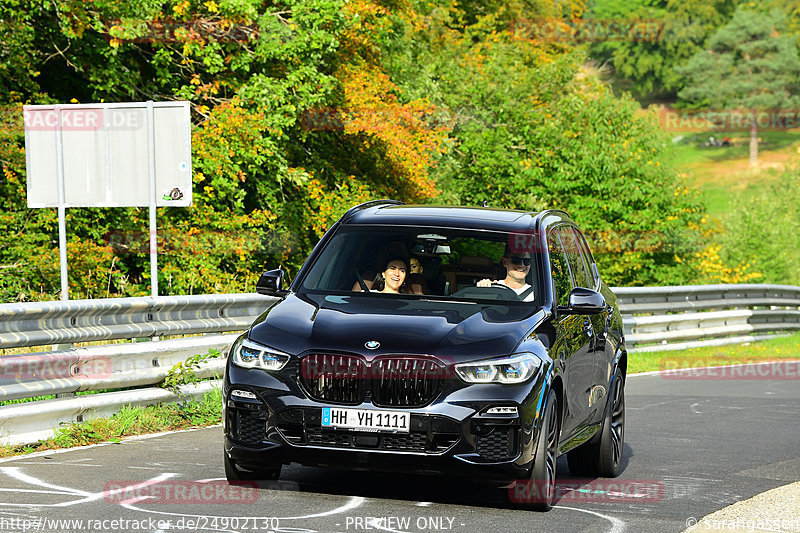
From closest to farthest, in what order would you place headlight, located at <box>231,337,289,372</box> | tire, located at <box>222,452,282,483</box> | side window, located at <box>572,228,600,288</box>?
1. headlight, located at <box>231,337,289,372</box>
2. tire, located at <box>222,452,282,483</box>
3. side window, located at <box>572,228,600,288</box>

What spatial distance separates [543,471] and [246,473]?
1.72 meters

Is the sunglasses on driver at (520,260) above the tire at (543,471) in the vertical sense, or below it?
above

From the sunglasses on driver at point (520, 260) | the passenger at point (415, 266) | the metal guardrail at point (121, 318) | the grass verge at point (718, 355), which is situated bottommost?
the grass verge at point (718, 355)

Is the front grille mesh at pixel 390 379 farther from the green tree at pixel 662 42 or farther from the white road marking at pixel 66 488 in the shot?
the green tree at pixel 662 42

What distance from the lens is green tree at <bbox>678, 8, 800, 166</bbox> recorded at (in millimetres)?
135500

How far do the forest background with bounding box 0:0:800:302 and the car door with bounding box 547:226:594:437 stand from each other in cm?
1140

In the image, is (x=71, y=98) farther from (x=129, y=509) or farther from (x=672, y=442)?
(x=129, y=509)

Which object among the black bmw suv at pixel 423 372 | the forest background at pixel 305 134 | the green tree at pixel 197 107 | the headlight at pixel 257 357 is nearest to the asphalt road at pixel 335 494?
the black bmw suv at pixel 423 372

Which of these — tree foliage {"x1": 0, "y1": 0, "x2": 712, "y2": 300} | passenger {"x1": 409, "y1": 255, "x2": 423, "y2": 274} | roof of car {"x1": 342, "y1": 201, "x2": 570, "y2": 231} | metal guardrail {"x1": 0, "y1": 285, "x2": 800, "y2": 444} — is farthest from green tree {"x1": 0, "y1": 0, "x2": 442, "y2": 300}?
passenger {"x1": 409, "y1": 255, "x2": 423, "y2": 274}

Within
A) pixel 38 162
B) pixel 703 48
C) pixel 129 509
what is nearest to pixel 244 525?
pixel 129 509

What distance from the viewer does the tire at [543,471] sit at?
705 centimetres

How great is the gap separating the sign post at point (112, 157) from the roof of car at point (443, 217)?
4.16 metres

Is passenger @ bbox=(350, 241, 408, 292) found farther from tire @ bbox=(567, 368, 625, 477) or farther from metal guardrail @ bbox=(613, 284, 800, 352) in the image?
metal guardrail @ bbox=(613, 284, 800, 352)

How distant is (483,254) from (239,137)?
16448 millimetres
